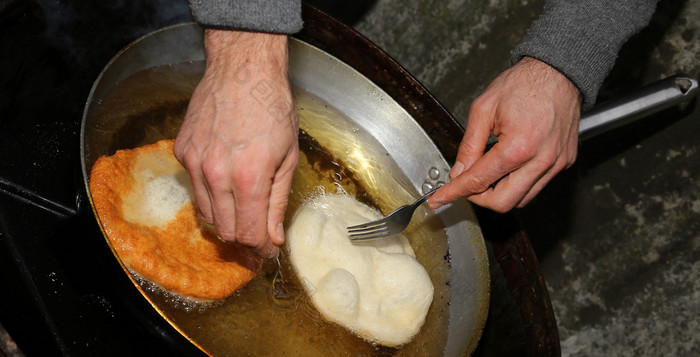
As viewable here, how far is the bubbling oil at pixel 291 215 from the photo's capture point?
108 cm

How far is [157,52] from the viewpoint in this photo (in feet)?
4.04

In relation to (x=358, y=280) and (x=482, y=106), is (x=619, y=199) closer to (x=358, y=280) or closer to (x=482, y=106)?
(x=482, y=106)

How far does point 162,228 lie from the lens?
1107mm

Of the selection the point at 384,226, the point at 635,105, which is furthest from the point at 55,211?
the point at 635,105

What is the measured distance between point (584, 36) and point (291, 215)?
80cm

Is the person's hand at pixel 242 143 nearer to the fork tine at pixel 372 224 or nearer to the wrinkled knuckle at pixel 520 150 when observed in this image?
the fork tine at pixel 372 224

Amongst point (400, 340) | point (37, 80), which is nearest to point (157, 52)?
point (37, 80)

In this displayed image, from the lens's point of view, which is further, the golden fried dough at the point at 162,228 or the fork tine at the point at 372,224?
the fork tine at the point at 372,224

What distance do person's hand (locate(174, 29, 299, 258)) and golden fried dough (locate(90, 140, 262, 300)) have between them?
184mm

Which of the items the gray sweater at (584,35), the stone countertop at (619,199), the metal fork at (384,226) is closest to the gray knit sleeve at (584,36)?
the gray sweater at (584,35)

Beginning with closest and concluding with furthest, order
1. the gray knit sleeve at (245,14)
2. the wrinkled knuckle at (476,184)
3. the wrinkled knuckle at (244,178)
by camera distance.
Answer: the wrinkled knuckle at (244,178) < the gray knit sleeve at (245,14) < the wrinkled knuckle at (476,184)

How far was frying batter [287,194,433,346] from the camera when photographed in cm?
117

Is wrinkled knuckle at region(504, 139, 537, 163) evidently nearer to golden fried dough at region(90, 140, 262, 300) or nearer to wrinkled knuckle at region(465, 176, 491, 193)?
wrinkled knuckle at region(465, 176, 491, 193)

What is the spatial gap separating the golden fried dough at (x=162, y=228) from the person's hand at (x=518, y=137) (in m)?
0.50
